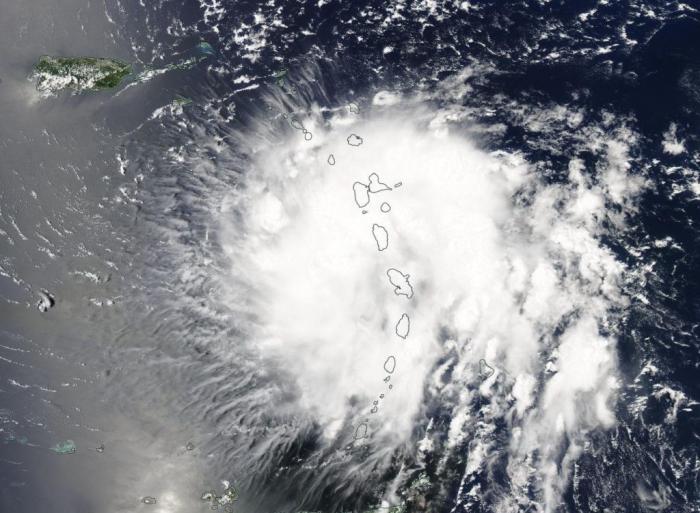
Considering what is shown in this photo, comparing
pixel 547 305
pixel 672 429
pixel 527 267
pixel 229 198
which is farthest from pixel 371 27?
pixel 672 429

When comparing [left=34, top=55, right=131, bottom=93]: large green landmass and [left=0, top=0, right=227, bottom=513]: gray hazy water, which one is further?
[left=34, top=55, right=131, bottom=93]: large green landmass

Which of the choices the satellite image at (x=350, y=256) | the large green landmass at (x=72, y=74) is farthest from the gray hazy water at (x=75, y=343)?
the large green landmass at (x=72, y=74)

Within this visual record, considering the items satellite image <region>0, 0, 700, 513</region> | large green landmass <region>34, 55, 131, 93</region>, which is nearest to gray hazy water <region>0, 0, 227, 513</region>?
satellite image <region>0, 0, 700, 513</region>

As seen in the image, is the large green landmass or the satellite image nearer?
the satellite image

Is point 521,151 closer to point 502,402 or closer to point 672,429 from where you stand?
point 502,402

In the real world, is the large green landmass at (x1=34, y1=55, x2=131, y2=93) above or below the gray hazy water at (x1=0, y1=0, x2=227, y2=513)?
above

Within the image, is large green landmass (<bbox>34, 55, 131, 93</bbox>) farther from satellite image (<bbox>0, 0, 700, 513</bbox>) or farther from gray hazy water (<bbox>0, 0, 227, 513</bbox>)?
gray hazy water (<bbox>0, 0, 227, 513</bbox>)

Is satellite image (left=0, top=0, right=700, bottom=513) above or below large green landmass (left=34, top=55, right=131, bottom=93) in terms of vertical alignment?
below

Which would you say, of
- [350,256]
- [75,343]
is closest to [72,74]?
[75,343]
